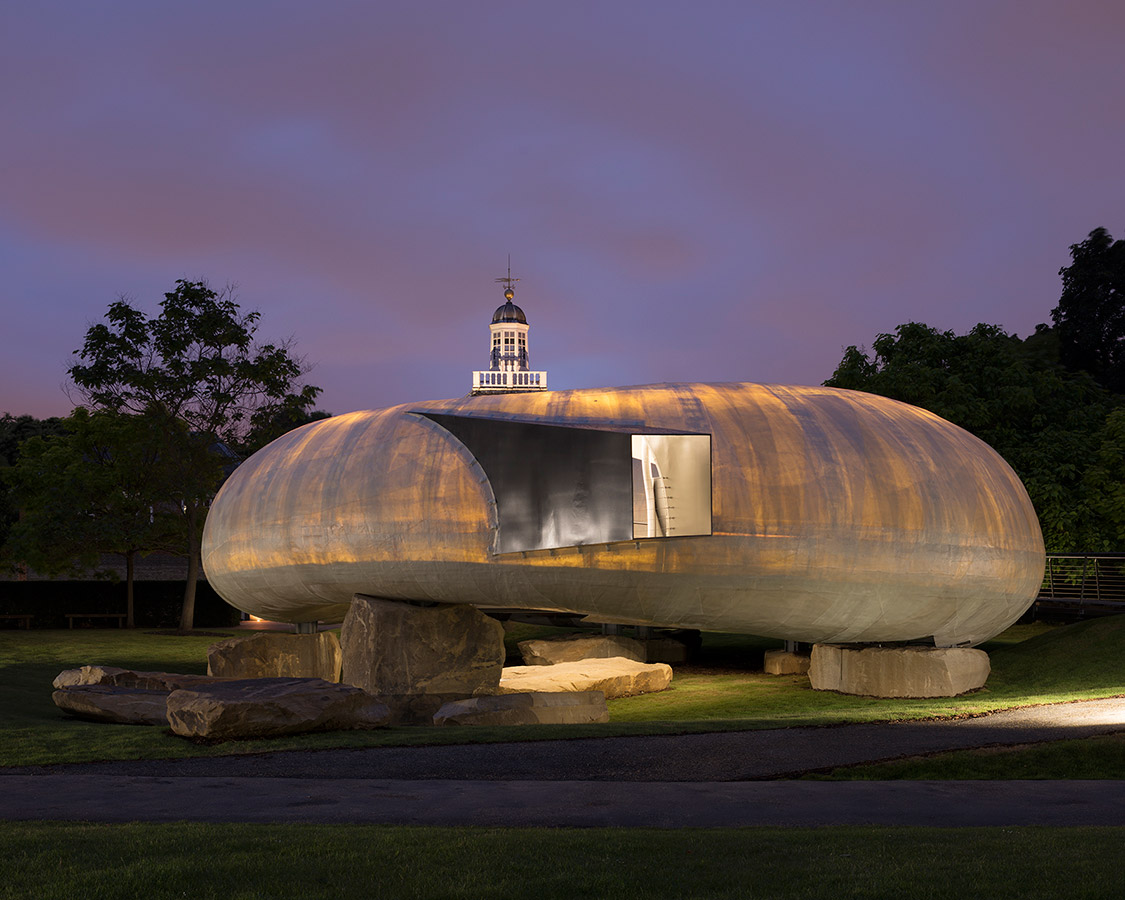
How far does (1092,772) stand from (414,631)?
38.3 feet

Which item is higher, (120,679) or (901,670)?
(901,670)

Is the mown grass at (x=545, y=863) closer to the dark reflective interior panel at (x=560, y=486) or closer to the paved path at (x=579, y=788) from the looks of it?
the paved path at (x=579, y=788)

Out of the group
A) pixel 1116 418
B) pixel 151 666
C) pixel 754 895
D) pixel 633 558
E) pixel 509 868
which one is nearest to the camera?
pixel 754 895

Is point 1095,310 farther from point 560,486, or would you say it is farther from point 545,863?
point 545,863

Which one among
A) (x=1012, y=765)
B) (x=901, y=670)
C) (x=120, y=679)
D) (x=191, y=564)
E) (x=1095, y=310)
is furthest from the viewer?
(x=1095, y=310)

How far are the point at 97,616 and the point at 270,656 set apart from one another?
846 inches

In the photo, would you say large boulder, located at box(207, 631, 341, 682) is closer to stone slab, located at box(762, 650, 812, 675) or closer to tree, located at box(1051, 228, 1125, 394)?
stone slab, located at box(762, 650, 812, 675)

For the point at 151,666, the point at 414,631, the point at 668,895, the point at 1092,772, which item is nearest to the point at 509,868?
the point at 668,895

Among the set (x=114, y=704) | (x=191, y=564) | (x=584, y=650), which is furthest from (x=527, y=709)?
(x=191, y=564)

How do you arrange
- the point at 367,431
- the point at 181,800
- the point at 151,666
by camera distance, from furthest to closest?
1. the point at 151,666
2. the point at 367,431
3. the point at 181,800

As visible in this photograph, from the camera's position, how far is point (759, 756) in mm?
11789

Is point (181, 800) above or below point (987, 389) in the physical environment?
below

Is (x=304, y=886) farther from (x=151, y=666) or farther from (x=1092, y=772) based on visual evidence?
(x=151, y=666)

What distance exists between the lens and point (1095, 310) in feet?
164
